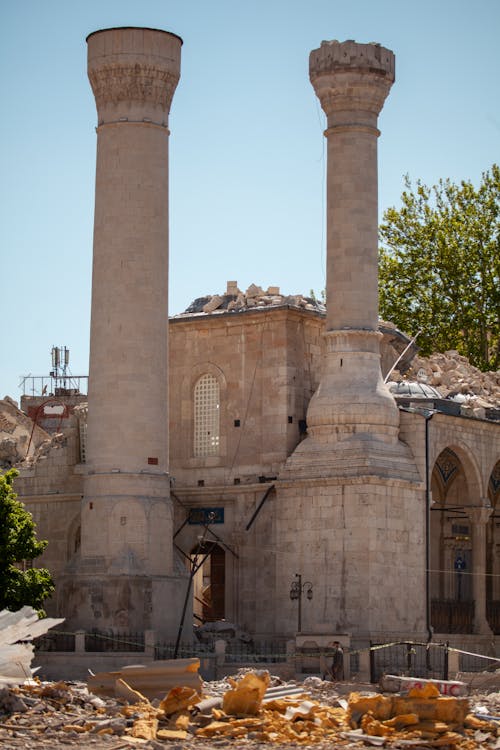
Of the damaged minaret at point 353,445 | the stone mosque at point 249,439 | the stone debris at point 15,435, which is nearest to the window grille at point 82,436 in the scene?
the stone mosque at point 249,439

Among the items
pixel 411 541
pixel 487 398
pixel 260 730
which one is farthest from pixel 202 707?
pixel 487 398

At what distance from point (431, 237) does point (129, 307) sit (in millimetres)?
26344

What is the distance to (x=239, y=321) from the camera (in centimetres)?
4431

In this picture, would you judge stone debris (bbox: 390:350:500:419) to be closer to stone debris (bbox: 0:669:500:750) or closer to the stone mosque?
the stone mosque

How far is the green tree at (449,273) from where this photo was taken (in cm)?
6319

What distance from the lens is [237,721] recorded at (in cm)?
2666

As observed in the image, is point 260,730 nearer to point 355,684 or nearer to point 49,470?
point 355,684

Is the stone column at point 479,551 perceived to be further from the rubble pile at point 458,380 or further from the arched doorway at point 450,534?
the rubble pile at point 458,380

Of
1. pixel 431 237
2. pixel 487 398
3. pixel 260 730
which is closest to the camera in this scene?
pixel 260 730

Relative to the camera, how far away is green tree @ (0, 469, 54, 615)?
3716 cm

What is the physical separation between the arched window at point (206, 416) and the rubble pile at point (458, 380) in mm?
5269

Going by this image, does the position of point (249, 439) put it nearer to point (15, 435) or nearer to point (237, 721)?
point (15, 435)

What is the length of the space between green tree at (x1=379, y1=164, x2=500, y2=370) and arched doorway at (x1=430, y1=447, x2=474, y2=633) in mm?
17391

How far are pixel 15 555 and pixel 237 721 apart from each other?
12.0m
